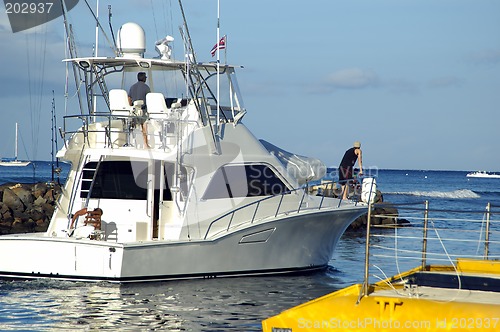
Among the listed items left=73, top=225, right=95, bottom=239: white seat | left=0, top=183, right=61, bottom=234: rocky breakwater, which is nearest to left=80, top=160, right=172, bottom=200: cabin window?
left=73, top=225, right=95, bottom=239: white seat

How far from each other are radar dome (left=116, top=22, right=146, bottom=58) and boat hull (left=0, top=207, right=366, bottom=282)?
4075 millimetres

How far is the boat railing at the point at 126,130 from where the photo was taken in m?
16.0

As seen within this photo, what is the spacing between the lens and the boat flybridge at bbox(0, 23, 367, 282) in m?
15.1

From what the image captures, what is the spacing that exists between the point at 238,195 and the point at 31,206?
1991 cm

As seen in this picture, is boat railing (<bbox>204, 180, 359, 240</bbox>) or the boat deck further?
boat railing (<bbox>204, 180, 359, 240</bbox>)

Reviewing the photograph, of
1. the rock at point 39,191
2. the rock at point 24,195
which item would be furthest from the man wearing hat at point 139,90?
the rock at point 39,191

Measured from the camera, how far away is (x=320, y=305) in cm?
877

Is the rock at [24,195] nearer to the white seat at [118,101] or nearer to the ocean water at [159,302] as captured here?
the white seat at [118,101]

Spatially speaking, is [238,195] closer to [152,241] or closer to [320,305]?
[152,241]

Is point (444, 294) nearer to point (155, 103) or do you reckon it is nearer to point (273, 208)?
point (273, 208)

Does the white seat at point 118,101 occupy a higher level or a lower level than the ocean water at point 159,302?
higher

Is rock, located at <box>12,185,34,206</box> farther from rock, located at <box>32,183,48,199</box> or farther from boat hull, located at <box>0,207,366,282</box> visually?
boat hull, located at <box>0,207,366,282</box>

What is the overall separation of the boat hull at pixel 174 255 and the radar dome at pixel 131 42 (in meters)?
4.07

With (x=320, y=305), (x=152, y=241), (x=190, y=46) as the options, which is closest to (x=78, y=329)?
(x=152, y=241)
